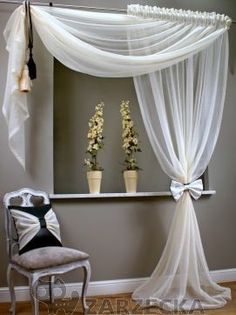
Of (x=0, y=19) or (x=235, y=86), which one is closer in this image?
(x=0, y=19)

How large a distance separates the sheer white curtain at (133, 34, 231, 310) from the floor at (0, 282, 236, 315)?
0.09 meters

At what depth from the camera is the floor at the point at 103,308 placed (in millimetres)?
2709

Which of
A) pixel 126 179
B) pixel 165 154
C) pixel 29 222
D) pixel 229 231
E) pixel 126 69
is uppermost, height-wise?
pixel 126 69

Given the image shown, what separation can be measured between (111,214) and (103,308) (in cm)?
79

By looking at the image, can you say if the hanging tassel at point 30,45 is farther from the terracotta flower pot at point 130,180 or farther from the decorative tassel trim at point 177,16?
the terracotta flower pot at point 130,180

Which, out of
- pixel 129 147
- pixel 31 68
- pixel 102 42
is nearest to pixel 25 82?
pixel 31 68

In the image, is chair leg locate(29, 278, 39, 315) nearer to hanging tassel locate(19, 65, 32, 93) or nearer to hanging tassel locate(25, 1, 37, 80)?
hanging tassel locate(19, 65, 32, 93)

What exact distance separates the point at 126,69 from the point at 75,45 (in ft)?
1.41

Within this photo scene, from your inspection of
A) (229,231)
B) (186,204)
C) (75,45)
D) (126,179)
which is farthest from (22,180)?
(229,231)

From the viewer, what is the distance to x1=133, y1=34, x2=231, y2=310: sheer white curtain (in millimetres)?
→ 2875

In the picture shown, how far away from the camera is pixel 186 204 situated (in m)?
2.99

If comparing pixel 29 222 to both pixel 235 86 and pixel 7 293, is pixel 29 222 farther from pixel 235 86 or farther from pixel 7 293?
pixel 235 86

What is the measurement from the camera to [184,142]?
9.83 feet

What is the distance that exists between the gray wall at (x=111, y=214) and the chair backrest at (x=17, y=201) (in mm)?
141
